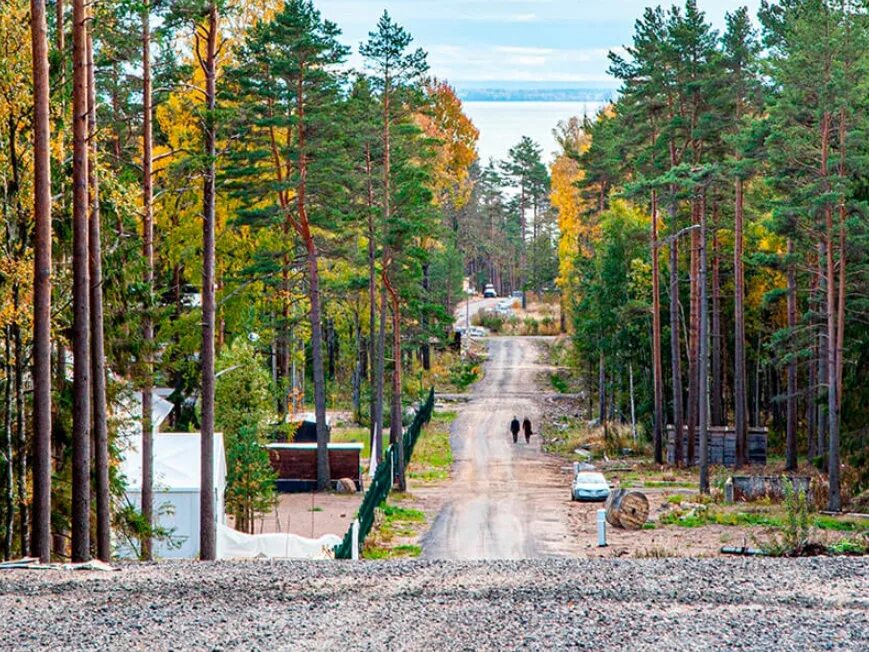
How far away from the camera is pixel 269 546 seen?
22484mm

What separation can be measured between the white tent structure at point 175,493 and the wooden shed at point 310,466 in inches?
514

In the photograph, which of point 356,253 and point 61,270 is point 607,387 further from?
point 61,270

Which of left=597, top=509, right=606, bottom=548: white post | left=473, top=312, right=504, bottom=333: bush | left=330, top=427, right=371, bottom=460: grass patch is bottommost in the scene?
left=330, top=427, right=371, bottom=460: grass patch

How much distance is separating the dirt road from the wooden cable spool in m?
1.22

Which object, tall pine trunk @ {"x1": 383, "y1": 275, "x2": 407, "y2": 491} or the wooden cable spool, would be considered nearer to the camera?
the wooden cable spool

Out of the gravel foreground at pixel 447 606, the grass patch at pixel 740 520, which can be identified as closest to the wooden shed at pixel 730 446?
the grass patch at pixel 740 520

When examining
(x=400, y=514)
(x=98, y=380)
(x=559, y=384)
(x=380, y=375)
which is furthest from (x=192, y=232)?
(x=559, y=384)

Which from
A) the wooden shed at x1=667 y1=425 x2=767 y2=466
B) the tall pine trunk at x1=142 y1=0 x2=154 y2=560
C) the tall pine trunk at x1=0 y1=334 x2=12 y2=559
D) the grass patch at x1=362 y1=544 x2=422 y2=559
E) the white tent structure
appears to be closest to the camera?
the tall pine trunk at x1=0 y1=334 x2=12 y2=559

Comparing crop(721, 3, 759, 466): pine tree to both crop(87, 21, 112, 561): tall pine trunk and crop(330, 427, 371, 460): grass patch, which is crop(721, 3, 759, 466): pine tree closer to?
crop(330, 427, 371, 460): grass patch

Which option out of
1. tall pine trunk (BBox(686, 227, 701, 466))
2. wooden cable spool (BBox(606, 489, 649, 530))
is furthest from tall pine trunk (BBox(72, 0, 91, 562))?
tall pine trunk (BBox(686, 227, 701, 466))

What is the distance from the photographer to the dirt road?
27484mm

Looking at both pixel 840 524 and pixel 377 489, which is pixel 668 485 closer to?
pixel 840 524

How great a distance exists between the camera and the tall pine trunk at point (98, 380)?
18.3 meters

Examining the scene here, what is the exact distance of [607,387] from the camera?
5991cm
